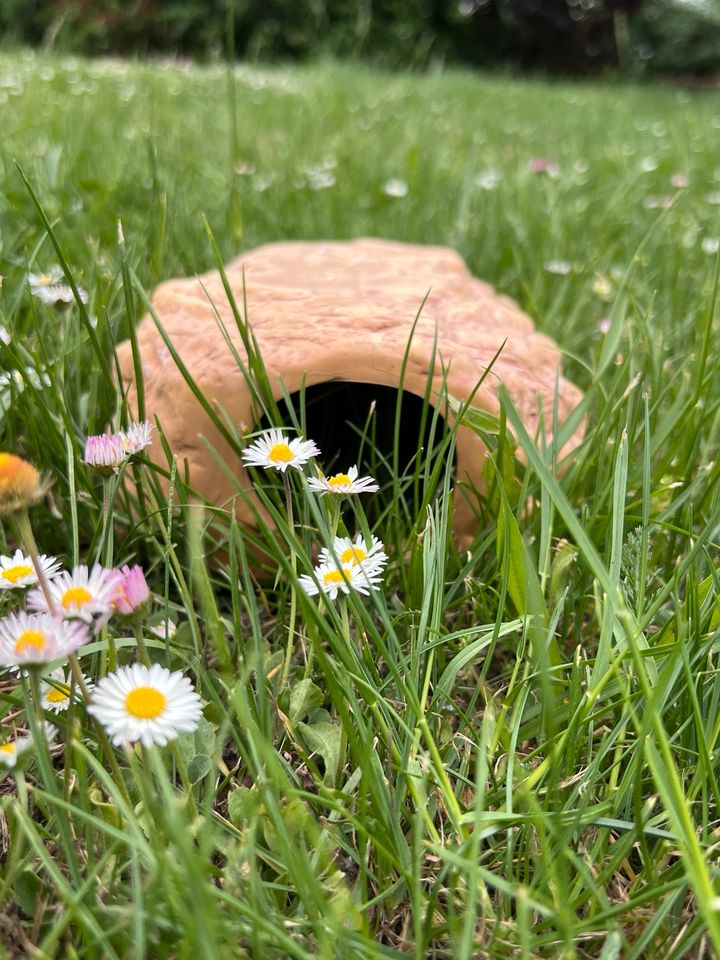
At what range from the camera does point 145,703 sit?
0.70 meters

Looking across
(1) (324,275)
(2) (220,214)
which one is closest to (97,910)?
(1) (324,275)

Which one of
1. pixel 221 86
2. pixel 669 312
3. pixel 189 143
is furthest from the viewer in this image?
pixel 221 86

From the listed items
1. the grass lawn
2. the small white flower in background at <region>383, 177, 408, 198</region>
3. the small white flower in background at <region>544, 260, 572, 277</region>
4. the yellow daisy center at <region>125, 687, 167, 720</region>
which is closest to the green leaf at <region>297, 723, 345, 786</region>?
the grass lawn

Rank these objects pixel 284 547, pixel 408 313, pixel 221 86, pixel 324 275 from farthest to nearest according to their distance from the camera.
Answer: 1. pixel 221 86
2. pixel 324 275
3. pixel 408 313
4. pixel 284 547

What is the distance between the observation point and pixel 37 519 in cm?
123

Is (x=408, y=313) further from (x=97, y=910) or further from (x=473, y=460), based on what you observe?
(x=97, y=910)

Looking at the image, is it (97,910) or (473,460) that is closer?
(97,910)

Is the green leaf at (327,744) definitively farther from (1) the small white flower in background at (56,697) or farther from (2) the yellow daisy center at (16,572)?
(2) the yellow daisy center at (16,572)

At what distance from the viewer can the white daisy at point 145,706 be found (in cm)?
67

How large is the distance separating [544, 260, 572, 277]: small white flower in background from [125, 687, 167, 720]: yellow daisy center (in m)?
1.86

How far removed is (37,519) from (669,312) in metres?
1.54

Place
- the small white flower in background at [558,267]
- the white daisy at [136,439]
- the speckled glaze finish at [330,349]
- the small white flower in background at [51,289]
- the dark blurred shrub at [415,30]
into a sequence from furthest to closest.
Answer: the dark blurred shrub at [415,30]
the small white flower in background at [558,267]
the small white flower in background at [51,289]
the speckled glaze finish at [330,349]
the white daisy at [136,439]

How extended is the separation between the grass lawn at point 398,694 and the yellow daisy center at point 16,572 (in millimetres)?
39

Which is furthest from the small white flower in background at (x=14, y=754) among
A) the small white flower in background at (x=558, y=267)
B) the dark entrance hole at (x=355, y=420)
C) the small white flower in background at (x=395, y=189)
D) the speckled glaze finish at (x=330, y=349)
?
the small white flower in background at (x=395, y=189)
